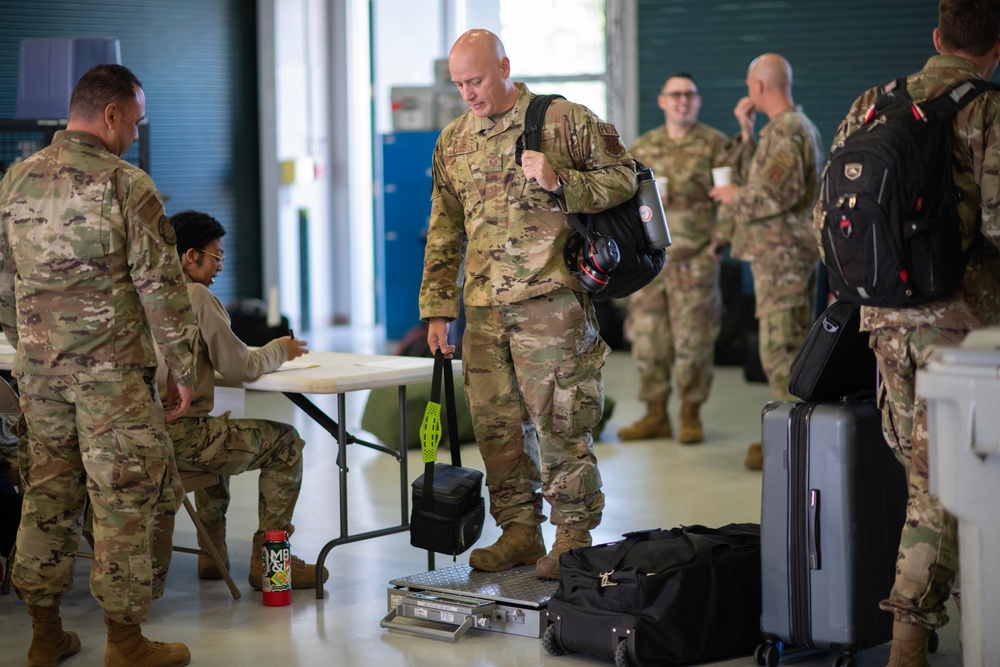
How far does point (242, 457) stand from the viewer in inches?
165

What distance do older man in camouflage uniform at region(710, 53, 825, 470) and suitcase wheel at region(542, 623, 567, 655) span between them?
9.22ft

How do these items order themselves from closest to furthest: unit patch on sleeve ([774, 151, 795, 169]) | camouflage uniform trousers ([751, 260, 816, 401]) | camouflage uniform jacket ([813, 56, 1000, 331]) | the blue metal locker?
camouflage uniform jacket ([813, 56, 1000, 331]) → unit patch on sleeve ([774, 151, 795, 169]) → camouflage uniform trousers ([751, 260, 816, 401]) → the blue metal locker

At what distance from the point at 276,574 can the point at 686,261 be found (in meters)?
3.42

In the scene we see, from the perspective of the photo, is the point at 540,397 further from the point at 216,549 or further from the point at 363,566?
the point at 216,549

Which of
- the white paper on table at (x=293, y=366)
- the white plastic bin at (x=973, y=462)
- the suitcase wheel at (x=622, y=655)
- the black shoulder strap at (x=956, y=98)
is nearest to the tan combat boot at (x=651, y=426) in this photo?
the white paper on table at (x=293, y=366)

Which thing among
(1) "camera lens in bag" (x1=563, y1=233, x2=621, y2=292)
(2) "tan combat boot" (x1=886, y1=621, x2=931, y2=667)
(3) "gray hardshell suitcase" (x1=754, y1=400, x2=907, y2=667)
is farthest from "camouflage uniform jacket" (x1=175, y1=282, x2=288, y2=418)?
(2) "tan combat boot" (x1=886, y1=621, x2=931, y2=667)

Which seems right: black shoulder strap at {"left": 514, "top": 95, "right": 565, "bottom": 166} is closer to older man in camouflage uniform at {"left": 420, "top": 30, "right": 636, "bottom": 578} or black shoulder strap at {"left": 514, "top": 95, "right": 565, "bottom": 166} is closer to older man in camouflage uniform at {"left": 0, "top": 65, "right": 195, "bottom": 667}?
older man in camouflage uniform at {"left": 420, "top": 30, "right": 636, "bottom": 578}

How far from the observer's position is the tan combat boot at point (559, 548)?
3984 millimetres

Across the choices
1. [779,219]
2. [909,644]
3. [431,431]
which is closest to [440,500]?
[431,431]

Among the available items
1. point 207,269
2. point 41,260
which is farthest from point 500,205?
point 41,260

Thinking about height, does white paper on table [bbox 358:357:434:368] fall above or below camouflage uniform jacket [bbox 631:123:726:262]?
below

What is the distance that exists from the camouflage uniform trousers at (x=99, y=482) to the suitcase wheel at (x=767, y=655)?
1661 mm

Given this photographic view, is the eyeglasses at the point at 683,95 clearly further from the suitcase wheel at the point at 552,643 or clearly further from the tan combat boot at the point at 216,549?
the suitcase wheel at the point at 552,643

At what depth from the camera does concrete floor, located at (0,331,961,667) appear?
371cm
